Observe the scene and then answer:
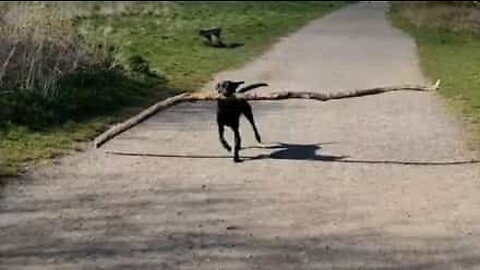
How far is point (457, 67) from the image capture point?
2005 cm

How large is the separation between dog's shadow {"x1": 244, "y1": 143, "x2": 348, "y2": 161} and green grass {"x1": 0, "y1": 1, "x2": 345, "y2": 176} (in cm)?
219

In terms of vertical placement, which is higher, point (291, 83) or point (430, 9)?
point (291, 83)

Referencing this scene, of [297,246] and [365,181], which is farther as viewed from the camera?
[365,181]

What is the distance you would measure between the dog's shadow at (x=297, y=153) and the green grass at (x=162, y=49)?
86.0 inches

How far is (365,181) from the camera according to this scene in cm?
970

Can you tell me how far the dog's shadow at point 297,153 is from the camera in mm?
10961

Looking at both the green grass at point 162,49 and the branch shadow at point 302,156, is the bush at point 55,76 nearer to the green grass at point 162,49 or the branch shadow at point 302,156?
the green grass at point 162,49

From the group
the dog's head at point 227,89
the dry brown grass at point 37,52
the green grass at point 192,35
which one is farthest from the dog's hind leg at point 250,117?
the green grass at point 192,35

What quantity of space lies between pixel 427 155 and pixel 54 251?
5.11m

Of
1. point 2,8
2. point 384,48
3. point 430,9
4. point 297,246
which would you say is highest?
point 297,246

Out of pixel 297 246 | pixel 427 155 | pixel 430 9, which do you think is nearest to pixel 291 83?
pixel 427 155

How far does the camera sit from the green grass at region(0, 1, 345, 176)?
11.6 metres

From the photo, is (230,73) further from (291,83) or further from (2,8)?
(2,8)

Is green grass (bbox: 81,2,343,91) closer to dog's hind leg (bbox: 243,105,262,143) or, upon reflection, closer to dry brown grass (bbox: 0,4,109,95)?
dry brown grass (bbox: 0,4,109,95)
